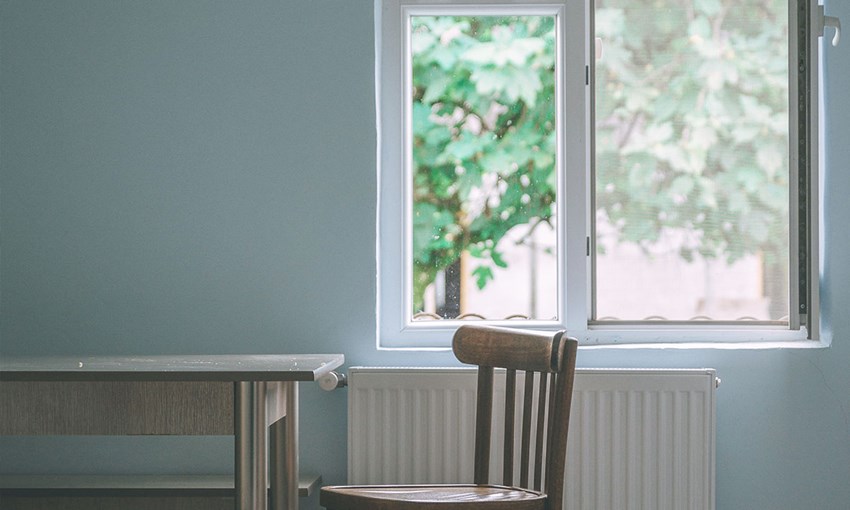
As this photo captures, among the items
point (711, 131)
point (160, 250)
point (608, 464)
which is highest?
point (711, 131)

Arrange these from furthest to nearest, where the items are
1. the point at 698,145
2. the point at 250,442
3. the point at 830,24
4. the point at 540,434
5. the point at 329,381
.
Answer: the point at 698,145, the point at 830,24, the point at 329,381, the point at 540,434, the point at 250,442

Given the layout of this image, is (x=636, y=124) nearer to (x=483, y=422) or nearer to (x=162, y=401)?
(x=483, y=422)

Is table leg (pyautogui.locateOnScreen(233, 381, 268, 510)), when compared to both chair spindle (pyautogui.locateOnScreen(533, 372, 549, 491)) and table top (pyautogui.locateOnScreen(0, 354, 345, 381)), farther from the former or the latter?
chair spindle (pyautogui.locateOnScreen(533, 372, 549, 491))

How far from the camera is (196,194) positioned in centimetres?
237

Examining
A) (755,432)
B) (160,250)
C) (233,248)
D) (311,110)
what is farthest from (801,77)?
(160,250)

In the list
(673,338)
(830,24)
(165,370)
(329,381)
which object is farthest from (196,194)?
(830,24)

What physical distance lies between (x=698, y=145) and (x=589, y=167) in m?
0.30

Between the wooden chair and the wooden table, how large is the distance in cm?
22

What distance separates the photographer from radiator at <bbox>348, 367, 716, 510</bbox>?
86.1 inches

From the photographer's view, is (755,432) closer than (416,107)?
Yes

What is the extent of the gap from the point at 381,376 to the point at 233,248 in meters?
0.52

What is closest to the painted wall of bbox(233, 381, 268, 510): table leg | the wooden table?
the wooden table

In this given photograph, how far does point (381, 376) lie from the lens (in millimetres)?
2230

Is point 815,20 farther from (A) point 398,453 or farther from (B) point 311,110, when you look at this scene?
(A) point 398,453
